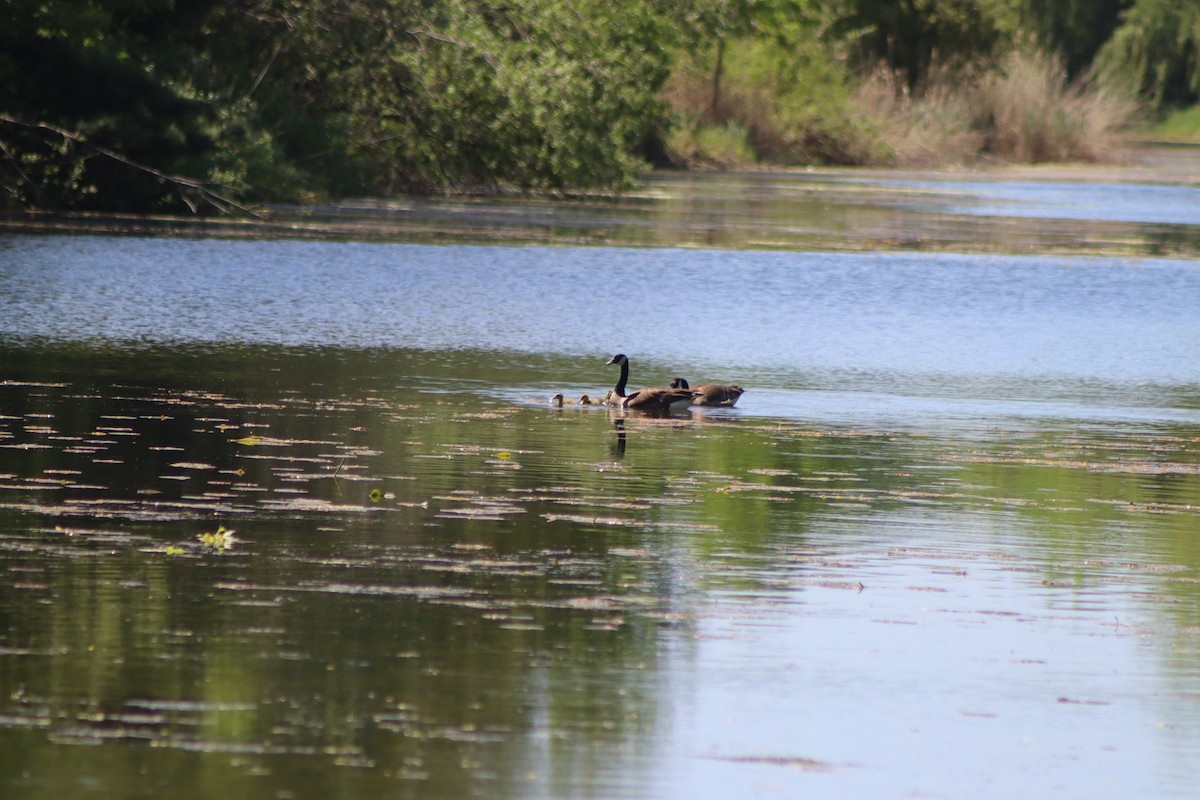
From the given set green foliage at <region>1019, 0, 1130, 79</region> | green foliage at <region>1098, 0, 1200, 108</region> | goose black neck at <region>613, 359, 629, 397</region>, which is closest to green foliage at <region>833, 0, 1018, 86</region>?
green foliage at <region>1098, 0, 1200, 108</region>

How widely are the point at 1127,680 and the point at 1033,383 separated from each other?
33.2 feet

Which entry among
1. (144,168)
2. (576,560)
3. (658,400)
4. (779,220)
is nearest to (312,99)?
(779,220)

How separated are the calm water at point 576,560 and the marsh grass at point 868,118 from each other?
143ft

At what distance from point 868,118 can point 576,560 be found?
56260mm

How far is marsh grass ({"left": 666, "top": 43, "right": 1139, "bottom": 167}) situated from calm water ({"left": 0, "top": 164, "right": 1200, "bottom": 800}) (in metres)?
43.4

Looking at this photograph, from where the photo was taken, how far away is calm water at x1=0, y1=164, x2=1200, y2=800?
625cm

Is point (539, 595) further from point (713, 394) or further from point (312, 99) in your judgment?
point (312, 99)

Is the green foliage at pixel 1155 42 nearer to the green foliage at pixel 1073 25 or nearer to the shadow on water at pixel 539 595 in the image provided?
the green foliage at pixel 1073 25

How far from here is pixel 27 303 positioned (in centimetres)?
1953

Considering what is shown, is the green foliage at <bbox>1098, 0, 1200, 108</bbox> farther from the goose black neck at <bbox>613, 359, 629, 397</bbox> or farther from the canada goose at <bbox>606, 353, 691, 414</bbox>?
the canada goose at <bbox>606, 353, 691, 414</bbox>

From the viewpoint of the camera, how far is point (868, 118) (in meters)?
63.8

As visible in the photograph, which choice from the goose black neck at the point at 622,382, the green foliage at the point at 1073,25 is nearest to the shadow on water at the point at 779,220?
the goose black neck at the point at 622,382

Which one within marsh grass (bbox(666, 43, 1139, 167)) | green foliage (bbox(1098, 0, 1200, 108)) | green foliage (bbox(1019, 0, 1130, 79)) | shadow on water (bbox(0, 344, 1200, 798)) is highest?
green foliage (bbox(1019, 0, 1130, 79))

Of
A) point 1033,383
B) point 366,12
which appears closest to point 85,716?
point 1033,383
